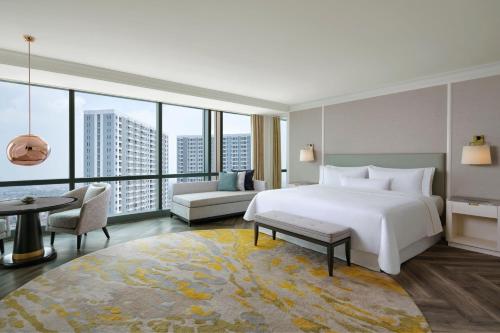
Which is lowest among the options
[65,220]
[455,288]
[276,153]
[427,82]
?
[455,288]

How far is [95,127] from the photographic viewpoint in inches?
188

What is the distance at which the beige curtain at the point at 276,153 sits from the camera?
7.18 metres

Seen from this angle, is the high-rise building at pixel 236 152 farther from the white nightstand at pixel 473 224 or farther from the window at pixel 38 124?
the white nightstand at pixel 473 224

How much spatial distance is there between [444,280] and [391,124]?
2.88 metres

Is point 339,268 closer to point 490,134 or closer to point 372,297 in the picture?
point 372,297

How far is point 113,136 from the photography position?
498 cm

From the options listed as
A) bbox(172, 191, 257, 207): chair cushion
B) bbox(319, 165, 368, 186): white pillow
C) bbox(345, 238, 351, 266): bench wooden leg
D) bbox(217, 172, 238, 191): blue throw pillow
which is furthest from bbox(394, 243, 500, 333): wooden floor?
bbox(217, 172, 238, 191): blue throw pillow

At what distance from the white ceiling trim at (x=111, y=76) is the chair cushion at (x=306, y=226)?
2.68m

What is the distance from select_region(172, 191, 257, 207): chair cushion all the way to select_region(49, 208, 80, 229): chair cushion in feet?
5.61

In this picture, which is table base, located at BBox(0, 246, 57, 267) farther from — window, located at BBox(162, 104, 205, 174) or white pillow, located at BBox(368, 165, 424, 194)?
white pillow, located at BBox(368, 165, 424, 194)

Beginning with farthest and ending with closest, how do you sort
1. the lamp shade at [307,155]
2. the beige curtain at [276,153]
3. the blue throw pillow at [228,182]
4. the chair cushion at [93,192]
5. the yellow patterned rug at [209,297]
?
the beige curtain at [276,153]
the lamp shade at [307,155]
the blue throw pillow at [228,182]
the chair cushion at [93,192]
the yellow patterned rug at [209,297]

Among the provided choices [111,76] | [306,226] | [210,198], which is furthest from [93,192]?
[306,226]

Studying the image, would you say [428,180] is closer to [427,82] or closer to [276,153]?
[427,82]

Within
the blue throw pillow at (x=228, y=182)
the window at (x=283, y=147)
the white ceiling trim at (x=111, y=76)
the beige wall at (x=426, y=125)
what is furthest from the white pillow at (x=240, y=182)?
the window at (x=283, y=147)
